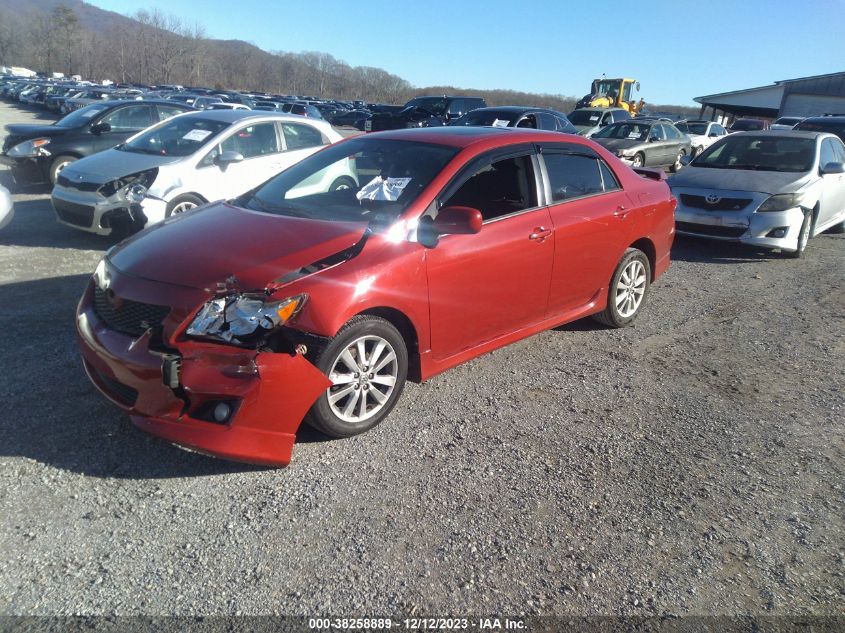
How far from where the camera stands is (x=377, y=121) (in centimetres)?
2252

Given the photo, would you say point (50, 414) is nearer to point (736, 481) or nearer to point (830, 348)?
point (736, 481)

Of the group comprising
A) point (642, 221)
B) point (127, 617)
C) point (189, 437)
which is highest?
point (642, 221)

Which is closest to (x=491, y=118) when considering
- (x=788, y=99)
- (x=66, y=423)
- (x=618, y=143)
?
(x=618, y=143)

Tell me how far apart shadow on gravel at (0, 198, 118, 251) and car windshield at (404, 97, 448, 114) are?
1487 cm

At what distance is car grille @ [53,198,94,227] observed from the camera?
7270 millimetres

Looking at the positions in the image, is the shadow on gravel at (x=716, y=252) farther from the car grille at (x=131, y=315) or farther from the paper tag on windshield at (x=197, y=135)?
the car grille at (x=131, y=315)

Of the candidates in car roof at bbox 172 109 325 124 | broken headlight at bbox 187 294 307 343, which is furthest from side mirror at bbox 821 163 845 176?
broken headlight at bbox 187 294 307 343

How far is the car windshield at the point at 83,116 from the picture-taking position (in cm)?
1118

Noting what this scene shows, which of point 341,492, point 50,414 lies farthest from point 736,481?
point 50,414

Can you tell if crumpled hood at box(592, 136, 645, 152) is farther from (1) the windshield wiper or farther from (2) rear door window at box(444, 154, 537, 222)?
(1) the windshield wiper

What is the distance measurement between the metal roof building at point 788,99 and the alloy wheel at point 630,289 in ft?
141

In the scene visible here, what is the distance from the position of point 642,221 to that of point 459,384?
91.6 inches

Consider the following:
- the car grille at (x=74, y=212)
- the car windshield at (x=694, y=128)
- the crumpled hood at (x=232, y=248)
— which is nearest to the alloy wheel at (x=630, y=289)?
the crumpled hood at (x=232, y=248)

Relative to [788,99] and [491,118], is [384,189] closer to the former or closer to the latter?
[491,118]
